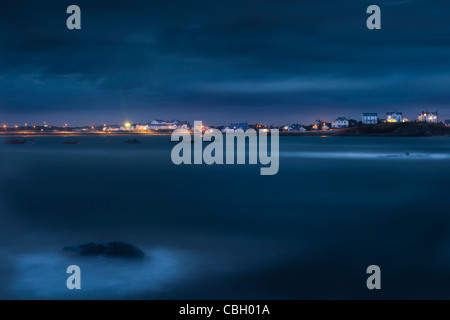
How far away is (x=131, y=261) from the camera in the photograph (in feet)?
33.6

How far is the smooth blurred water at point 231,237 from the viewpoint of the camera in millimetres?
9180

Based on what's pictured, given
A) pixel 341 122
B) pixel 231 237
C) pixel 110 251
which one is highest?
pixel 341 122

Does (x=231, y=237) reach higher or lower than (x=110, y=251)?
higher

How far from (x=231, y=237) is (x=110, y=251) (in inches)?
173

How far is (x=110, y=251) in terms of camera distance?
1053 cm

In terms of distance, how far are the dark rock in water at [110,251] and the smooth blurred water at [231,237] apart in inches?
11.5

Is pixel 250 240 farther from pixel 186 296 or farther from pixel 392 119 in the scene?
pixel 392 119

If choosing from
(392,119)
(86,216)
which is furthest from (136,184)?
(392,119)

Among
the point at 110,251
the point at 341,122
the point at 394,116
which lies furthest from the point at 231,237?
the point at 341,122

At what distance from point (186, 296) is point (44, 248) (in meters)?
Answer: 5.56

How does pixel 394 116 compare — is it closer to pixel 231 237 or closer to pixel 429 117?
pixel 429 117

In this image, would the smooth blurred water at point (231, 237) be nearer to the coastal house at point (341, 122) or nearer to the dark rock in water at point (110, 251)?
the dark rock in water at point (110, 251)

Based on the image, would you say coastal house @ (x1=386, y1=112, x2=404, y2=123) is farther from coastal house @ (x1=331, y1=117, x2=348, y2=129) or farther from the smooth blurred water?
the smooth blurred water
